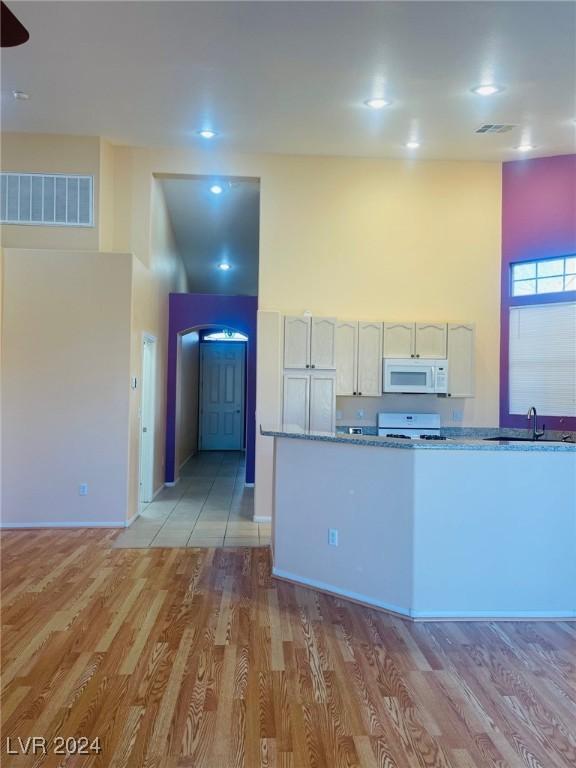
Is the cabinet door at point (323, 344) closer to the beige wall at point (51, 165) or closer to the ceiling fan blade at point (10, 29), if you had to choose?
the beige wall at point (51, 165)

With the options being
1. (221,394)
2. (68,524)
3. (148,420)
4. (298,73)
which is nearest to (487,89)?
(298,73)

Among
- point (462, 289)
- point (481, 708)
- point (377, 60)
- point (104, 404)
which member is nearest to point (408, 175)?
point (462, 289)

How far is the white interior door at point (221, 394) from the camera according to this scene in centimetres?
1138

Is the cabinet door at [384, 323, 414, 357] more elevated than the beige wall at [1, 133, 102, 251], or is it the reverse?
the beige wall at [1, 133, 102, 251]

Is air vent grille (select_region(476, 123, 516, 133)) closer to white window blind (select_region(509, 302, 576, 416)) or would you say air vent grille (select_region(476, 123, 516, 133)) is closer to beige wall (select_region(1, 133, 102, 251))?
white window blind (select_region(509, 302, 576, 416))

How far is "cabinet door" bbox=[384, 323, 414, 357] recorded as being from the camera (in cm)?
594

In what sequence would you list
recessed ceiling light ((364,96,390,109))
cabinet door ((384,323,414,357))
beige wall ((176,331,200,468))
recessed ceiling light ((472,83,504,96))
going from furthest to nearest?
1. beige wall ((176,331,200,468))
2. cabinet door ((384,323,414,357))
3. recessed ceiling light ((364,96,390,109))
4. recessed ceiling light ((472,83,504,96))

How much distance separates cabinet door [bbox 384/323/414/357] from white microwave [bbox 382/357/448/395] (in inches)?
5.5

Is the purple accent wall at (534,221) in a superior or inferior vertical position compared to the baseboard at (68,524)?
superior

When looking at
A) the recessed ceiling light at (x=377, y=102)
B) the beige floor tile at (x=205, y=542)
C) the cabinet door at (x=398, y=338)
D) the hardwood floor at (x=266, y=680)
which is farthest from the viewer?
the cabinet door at (x=398, y=338)

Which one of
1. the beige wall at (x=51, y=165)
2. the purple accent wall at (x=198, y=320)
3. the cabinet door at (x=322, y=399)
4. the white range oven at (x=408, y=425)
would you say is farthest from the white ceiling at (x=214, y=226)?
the white range oven at (x=408, y=425)

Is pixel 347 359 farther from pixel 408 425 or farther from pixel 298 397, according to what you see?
pixel 408 425

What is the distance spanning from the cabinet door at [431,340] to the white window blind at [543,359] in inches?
34.2

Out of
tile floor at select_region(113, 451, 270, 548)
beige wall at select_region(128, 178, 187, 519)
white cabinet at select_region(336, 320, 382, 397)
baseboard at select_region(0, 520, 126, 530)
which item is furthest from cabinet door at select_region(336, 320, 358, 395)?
baseboard at select_region(0, 520, 126, 530)
